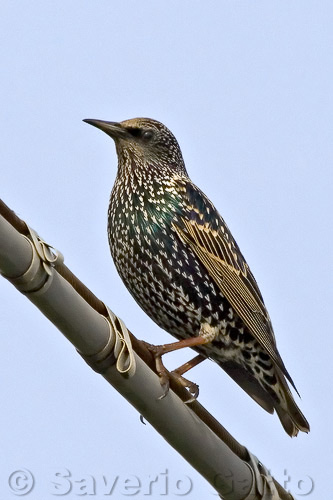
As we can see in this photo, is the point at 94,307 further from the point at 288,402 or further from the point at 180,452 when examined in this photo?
the point at 288,402

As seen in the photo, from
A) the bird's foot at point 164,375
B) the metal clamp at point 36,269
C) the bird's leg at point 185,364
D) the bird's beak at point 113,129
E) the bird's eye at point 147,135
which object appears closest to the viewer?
the metal clamp at point 36,269

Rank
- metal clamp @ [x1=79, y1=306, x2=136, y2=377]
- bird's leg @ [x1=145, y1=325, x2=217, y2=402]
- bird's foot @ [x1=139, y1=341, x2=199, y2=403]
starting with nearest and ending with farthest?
metal clamp @ [x1=79, y1=306, x2=136, y2=377]
bird's foot @ [x1=139, y1=341, x2=199, y2=403]
bird's leg @ [x1=145, y1=325, x2=217, y2=402]

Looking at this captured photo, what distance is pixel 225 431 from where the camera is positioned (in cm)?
495

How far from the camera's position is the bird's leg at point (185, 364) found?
16.1 ft

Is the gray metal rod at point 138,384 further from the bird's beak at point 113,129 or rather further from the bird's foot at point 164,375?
the bird's beak at point 113,129

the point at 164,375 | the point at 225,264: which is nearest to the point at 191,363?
the point at 225,264

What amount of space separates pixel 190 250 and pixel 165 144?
105cm

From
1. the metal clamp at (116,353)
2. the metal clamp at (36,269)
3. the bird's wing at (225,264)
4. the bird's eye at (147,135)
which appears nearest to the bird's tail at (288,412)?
the bird's wing at (225,264)

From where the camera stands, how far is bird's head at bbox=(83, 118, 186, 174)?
281 inches

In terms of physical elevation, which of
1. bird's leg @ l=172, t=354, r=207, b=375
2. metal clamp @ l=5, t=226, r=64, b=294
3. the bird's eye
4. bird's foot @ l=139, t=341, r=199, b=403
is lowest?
metal clamp @ l=5, t=226, r=64, b=294

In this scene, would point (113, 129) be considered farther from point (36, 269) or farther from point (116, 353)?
point (36, 269)

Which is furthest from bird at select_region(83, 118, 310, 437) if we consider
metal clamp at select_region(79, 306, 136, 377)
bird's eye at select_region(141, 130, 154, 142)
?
metal clamp at select_region(79, 306, 136, 377)

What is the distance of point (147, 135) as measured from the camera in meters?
7.25

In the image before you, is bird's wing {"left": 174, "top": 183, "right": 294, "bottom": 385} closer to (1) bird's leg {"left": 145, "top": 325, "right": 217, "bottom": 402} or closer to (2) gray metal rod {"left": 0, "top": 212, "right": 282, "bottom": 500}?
(1) bird's leg {"left": 145, "top": 325, "right": 217, "bottom": 402}
